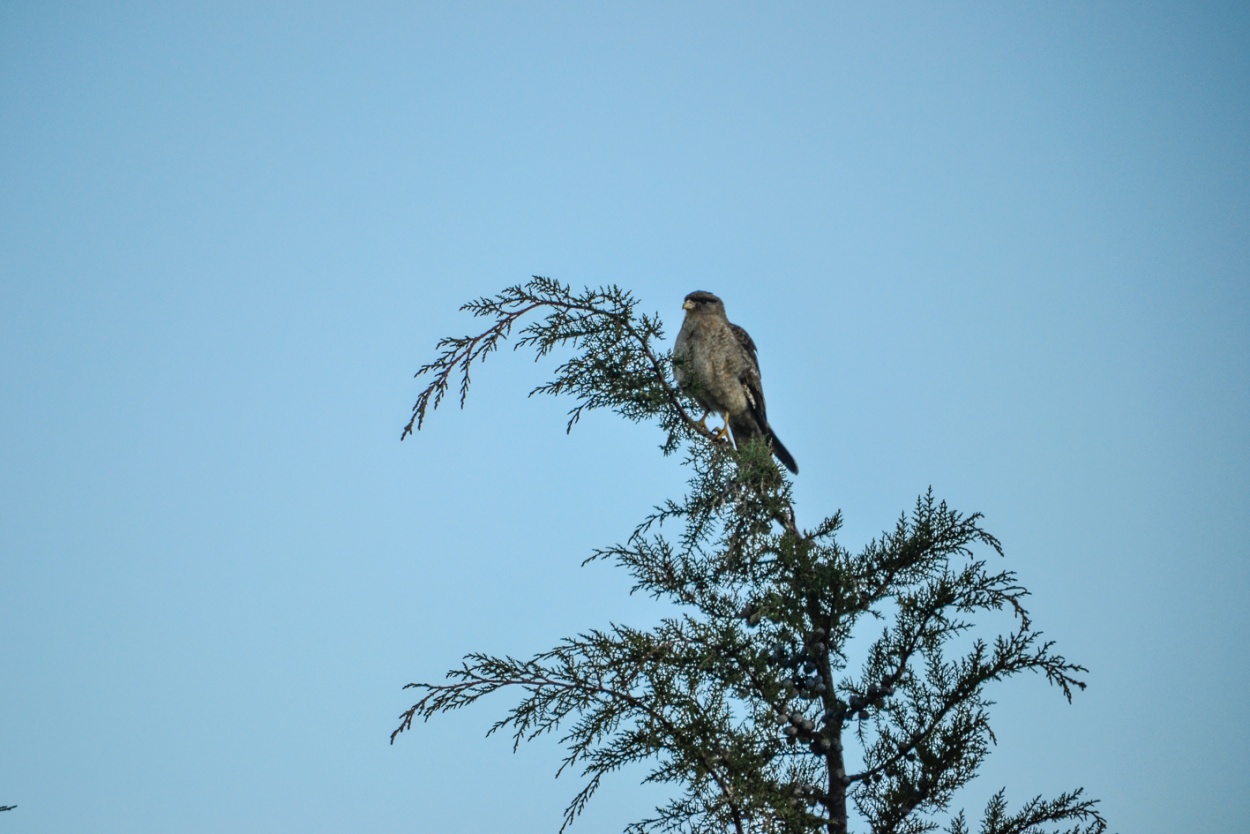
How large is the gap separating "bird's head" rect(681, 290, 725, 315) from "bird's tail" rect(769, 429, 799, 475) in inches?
53.6

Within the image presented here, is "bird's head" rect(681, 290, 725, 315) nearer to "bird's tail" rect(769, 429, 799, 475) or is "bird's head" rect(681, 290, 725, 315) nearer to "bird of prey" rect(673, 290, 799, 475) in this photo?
"bird of prey" rect(673, 290, 799, 475)

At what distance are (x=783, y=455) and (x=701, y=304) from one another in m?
1.59

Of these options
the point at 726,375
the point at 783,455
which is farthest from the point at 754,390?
the point at 783,455

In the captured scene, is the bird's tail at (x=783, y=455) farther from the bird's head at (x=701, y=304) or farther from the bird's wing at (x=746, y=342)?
the bird's head at (x=701, y=304)

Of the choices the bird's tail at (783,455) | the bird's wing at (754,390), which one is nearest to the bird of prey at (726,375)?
the bird's wing at (754,390)

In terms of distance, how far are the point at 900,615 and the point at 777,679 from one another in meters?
0.57

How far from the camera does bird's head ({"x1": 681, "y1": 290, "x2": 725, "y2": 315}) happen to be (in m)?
7.29

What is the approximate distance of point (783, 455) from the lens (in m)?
6.26

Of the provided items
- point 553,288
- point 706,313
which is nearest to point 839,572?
point 553,288

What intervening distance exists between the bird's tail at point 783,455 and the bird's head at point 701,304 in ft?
4.47

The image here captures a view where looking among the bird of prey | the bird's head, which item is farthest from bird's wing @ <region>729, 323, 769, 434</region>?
the bird's head

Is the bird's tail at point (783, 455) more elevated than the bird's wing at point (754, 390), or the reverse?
the bird's wing at point (754, 390)

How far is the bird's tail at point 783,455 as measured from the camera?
244 inches

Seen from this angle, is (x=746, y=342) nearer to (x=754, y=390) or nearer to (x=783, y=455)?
(x=754, y=390)
